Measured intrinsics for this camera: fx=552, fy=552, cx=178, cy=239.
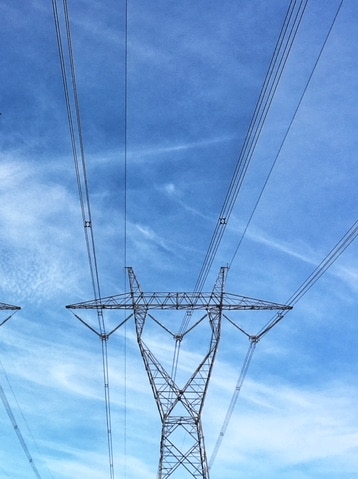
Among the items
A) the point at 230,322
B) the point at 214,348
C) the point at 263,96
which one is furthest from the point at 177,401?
the point at 263,96

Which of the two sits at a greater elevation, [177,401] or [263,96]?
[263,96]

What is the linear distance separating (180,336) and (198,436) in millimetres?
8842

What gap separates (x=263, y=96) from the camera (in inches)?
1218

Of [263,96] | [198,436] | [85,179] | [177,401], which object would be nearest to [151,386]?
[177,401]

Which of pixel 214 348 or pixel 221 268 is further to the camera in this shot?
pixel 221 268

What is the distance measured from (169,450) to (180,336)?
954 cm

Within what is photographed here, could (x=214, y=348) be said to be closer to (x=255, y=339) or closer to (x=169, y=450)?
(x=255, y=339)

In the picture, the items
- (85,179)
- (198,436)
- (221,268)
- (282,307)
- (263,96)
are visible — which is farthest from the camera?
(221,268)

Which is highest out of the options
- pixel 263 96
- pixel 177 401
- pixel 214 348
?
pixel 263 96

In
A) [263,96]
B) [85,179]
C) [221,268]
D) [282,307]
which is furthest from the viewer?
[221,268]

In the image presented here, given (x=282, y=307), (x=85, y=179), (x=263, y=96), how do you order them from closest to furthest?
(x=263, y=96)
(x=85, y=179)
(x=282, y=307)

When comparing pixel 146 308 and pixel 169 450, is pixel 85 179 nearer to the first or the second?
pixel 146 308

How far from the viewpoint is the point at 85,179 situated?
3472 centimetres

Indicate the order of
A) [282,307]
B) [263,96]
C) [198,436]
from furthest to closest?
[282,307] → [198,436] → [263,96]
